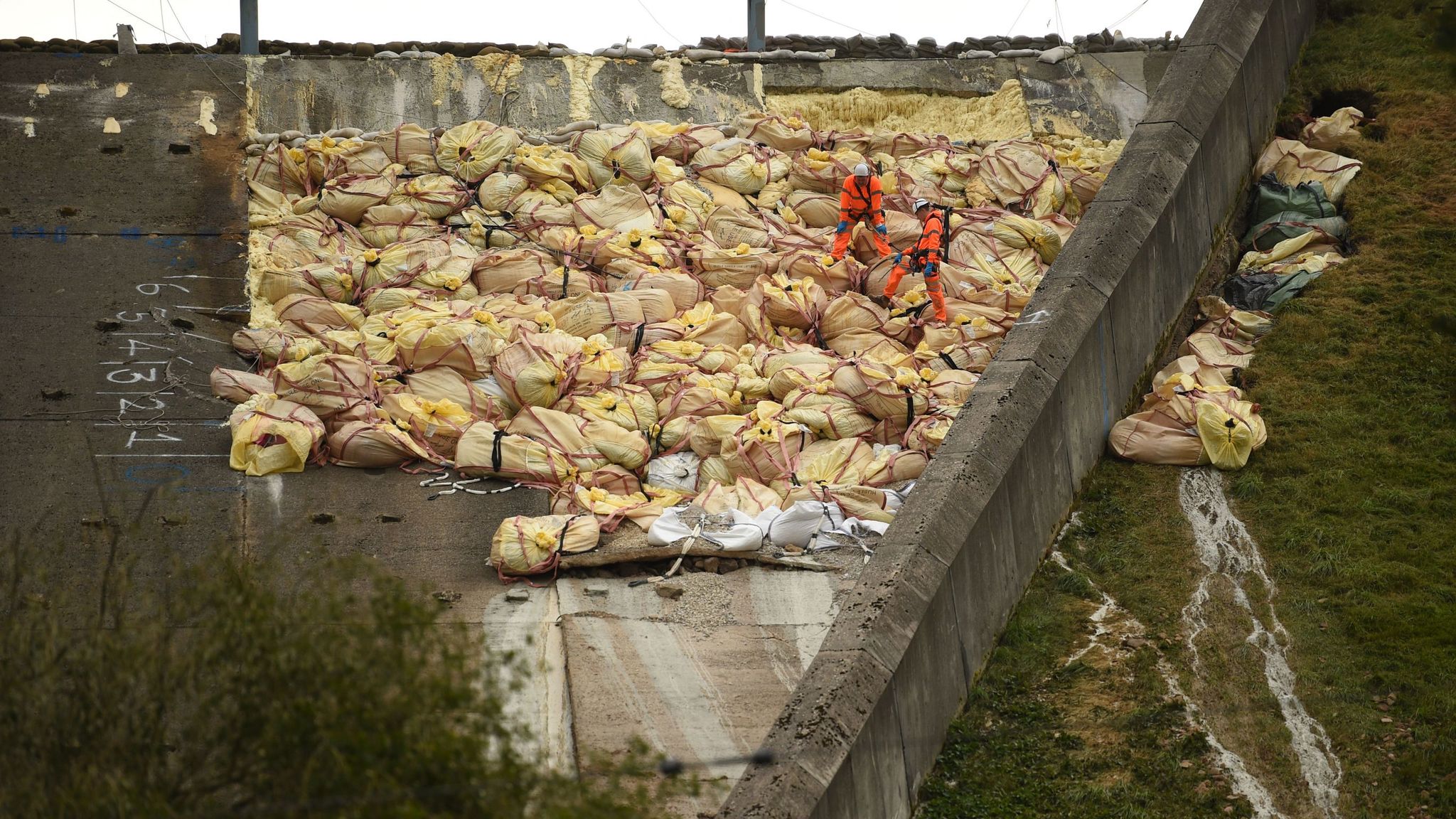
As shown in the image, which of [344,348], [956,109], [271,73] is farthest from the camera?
[956,109]

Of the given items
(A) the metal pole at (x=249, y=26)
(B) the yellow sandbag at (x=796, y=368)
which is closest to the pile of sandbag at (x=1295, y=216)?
(B) the yellow sandbag at (x=796, y=368)

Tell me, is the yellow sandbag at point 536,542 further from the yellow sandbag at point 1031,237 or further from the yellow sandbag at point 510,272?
the yellow sandbag at point 1031,237

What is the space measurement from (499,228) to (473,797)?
25.1ft

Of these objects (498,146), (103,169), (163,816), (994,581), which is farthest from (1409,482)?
(103,169)

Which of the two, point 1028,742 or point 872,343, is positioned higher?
point 872,343

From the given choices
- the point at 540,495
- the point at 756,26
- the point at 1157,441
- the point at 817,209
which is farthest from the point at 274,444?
the point at 756,26

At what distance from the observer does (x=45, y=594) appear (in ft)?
22.0

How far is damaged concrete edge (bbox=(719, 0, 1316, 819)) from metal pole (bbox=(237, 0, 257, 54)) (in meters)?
7.55

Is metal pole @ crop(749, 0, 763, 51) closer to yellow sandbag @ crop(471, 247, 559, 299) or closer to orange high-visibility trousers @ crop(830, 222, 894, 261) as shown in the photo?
orange high-visibility trousers @ crop(830, 222, 894, 261)

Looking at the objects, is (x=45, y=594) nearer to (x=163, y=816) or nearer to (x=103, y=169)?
(x=163, y=816)

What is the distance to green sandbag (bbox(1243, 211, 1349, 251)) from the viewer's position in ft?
28.8

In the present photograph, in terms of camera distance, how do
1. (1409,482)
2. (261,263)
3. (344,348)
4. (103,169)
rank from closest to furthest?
(1409,482), (344,348), (261,263), (103,169)

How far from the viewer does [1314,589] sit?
647cm

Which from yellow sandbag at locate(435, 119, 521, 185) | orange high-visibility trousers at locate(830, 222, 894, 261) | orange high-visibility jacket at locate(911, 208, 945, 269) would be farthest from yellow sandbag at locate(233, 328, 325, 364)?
orange high-visibility jacket at locate(911, 208, 945, 269)
